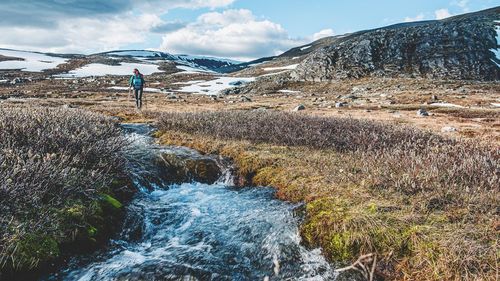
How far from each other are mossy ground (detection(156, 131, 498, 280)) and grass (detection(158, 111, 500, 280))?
0.6 inches

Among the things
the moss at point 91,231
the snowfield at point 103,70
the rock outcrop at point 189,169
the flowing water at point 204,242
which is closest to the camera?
the flowing water at point 204,242

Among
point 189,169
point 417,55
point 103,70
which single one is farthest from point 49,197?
point 103,70

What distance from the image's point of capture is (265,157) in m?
11.3

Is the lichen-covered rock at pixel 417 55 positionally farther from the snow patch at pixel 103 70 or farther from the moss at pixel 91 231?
the snow patch at pixel 103 70

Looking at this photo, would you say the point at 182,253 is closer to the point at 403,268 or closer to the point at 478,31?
the point at 403,268

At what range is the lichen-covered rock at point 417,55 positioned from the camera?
6184cm

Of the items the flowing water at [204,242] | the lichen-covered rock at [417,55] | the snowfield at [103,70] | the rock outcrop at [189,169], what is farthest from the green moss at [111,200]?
the snowfield at [103,70]

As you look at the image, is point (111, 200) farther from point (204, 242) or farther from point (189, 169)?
point (189, 169)

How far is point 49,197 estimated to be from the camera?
667cm

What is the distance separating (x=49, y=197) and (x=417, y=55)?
71693mm

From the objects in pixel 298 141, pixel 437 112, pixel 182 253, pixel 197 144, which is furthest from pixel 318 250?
pixel 437 112

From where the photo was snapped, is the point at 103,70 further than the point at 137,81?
Yes

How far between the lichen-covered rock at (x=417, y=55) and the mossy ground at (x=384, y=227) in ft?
193

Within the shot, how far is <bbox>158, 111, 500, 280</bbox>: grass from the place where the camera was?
5.45 m
